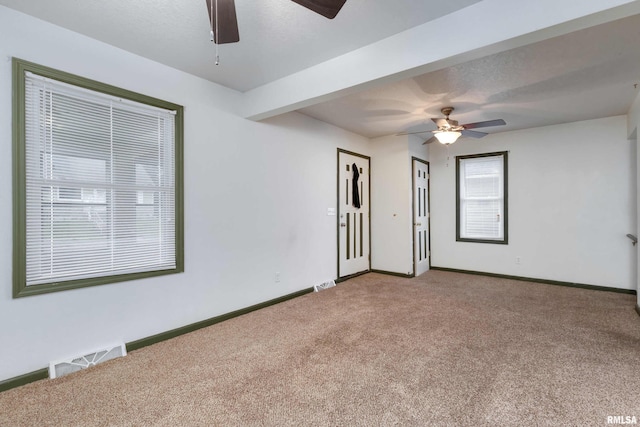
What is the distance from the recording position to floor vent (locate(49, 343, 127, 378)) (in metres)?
2.22

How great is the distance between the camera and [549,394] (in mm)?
1948

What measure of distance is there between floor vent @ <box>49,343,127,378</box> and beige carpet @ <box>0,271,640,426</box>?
0.09m

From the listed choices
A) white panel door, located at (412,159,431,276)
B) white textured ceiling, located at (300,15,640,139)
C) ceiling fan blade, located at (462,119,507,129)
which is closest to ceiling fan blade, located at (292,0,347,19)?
white textured ceiling, located at (300,15,640,139)

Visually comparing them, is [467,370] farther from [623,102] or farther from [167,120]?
[623,102]

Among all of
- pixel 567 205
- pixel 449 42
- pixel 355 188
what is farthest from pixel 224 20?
pixel 567 205

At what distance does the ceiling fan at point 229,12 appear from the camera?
1.43 m

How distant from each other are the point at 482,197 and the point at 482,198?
18mm

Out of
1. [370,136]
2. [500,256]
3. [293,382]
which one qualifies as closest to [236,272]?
[293,382]

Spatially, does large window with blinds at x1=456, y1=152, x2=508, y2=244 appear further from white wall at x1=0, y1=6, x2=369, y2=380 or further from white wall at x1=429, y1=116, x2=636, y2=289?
white wall at x1=0, y1=6, x2=369, y2=380

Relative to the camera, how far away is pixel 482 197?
5.43 metres

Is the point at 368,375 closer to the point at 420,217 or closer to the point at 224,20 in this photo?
the point at 224,20

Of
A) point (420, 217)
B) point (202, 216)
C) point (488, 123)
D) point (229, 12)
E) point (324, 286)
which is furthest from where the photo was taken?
point (420, 217)

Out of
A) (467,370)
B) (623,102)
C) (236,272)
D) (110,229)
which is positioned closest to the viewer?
(467,370)

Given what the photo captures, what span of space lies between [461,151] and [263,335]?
4.81m
